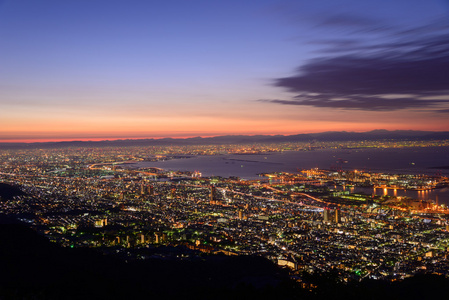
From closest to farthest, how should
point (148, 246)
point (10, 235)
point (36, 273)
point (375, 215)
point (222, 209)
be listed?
point (36, 273)
point (10, 235)
point (148, 246)
point (375, 215)
point (222, 209)

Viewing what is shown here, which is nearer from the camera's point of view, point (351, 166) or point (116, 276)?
point (116, 276)

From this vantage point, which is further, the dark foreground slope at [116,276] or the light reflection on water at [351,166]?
the light reflection on water at [351,166]

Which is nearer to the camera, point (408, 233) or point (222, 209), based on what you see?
point (408, 233)

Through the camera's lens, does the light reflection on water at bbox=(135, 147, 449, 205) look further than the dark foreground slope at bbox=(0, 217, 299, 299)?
Yes

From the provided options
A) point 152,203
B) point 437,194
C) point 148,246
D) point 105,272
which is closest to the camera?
point 105,272

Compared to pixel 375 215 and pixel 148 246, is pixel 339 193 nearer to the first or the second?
pixel 375 215

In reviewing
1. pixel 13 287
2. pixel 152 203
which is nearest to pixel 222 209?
pixel 152 203

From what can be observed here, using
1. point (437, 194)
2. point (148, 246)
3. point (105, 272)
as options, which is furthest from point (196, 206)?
point (437, 194)

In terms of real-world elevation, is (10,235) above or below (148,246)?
above

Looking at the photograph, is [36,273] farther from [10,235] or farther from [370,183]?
[370,183]
